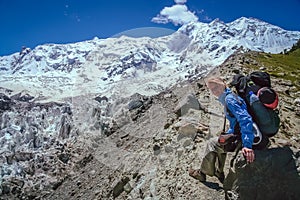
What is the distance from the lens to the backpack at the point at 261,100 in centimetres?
598

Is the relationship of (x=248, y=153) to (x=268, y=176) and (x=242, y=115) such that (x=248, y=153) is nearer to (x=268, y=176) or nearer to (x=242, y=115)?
(x=242, y=115)

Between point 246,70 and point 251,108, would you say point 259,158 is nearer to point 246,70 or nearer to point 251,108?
point 251,108

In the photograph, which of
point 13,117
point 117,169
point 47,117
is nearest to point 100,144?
point 117,169

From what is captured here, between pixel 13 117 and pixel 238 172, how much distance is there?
10288cm

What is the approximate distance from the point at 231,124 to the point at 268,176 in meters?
1.10

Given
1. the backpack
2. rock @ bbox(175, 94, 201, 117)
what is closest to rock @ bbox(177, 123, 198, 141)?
rock @ bbox(175, 94, 201, 117)

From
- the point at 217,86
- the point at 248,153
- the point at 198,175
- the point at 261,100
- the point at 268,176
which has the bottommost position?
the point at 198,175

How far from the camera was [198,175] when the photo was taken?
28.0ft

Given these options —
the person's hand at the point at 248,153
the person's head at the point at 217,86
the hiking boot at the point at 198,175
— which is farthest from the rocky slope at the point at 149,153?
the person's head at the point at 217,86

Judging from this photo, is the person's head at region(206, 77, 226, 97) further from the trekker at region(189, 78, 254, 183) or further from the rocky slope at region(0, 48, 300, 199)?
the rocky slope at region(0, 48, 300, 199)

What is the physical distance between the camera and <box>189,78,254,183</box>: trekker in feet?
19.1

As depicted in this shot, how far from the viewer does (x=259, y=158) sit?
6254 mm

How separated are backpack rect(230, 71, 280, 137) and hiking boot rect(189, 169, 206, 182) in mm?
2627

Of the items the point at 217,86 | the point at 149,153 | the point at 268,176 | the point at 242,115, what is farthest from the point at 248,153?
the point at 149,153
